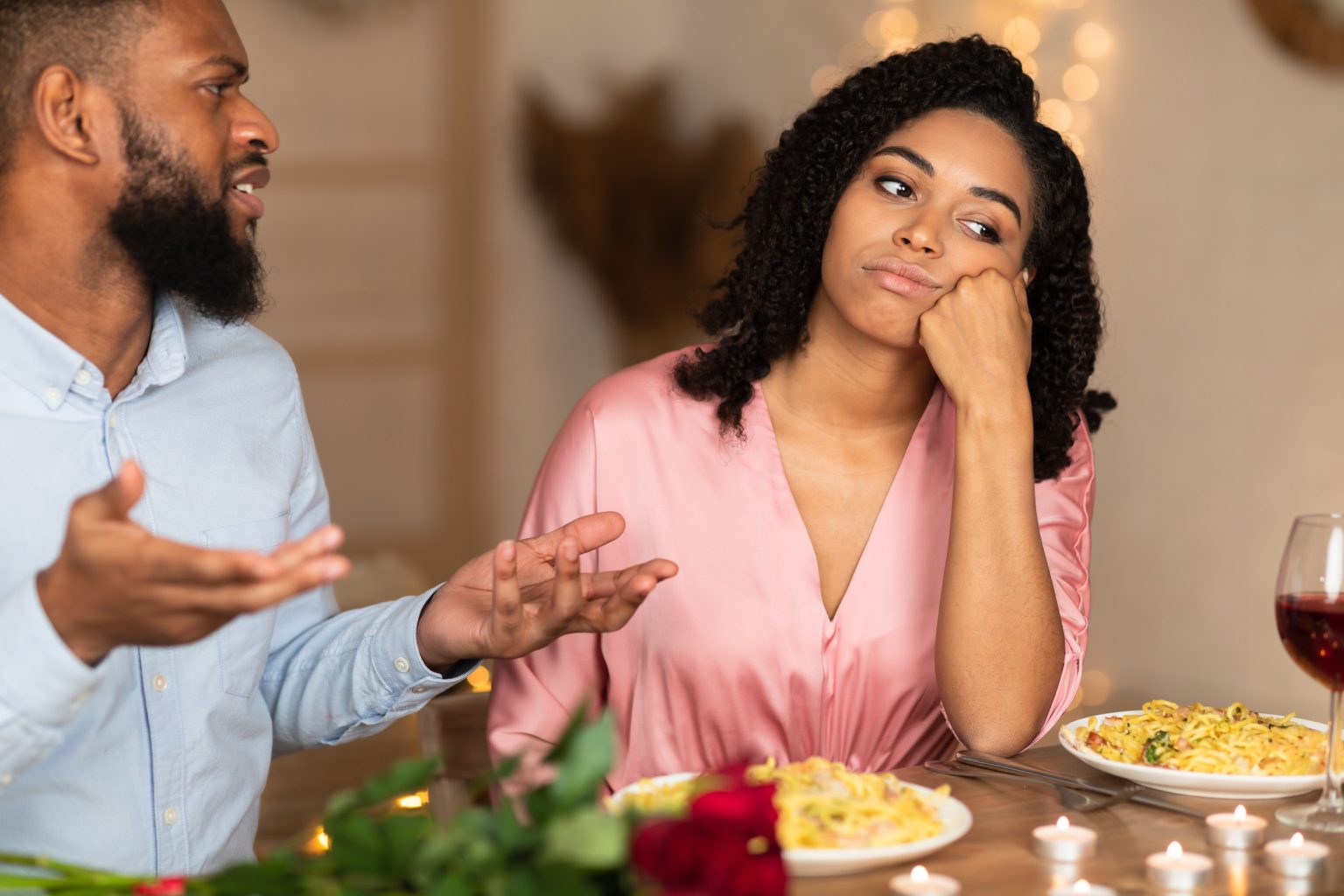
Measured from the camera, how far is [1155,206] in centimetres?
370

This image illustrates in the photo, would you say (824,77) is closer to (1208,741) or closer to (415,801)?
(415,801)

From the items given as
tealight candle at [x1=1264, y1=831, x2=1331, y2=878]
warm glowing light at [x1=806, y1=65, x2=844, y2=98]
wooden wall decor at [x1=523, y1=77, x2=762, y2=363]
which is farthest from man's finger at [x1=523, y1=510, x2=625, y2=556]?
wooden wall decor at [x1=523, y1=77, x2=762, y2=363]

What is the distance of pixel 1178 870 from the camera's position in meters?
1.10

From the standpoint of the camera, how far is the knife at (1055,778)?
1295 mm

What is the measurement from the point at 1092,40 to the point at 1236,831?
10.1 ft

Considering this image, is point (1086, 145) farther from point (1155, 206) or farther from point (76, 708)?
point (76, 708)

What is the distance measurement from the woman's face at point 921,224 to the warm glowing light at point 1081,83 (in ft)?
6.89

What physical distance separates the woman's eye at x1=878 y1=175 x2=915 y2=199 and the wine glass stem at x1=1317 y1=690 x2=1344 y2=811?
0.89 m

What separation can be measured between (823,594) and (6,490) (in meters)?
0.98

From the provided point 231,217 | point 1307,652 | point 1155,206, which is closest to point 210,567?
point 231,217

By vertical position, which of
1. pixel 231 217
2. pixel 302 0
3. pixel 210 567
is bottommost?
pixel 210 567

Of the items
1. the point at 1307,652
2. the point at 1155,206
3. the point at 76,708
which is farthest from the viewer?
the point at 1155,206

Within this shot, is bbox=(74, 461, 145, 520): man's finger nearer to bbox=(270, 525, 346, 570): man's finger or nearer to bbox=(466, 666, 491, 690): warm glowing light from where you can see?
bbox=(270, 525, 346, 570): man's finger

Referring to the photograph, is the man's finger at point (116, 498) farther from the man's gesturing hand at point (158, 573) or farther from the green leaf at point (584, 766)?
the green leaf at point (584, 766)
